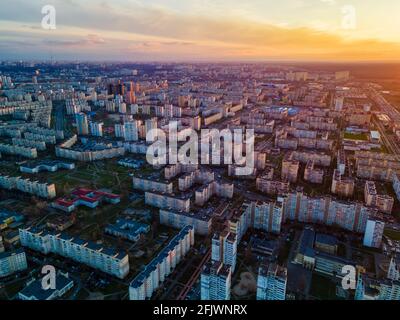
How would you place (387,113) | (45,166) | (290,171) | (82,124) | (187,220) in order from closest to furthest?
(187,220)
(290,171)
(45,166)
(82,124)
(387,113)

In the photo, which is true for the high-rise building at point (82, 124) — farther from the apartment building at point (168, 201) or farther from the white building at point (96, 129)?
the apartment building at point (168, 201)

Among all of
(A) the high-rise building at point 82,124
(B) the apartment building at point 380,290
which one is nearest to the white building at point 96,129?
(A) the high-rise building at point 82,124

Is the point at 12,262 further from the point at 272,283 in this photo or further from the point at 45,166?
the point at 45,166

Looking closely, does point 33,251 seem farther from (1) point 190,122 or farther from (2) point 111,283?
(1) point 190,122

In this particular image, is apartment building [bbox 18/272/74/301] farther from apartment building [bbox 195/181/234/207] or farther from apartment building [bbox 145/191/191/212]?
apartment building [bbox 195/181/234/207]

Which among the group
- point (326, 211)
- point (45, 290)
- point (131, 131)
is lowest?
point (45, 290)

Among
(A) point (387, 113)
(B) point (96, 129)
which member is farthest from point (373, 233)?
(A) point (387, 113)
